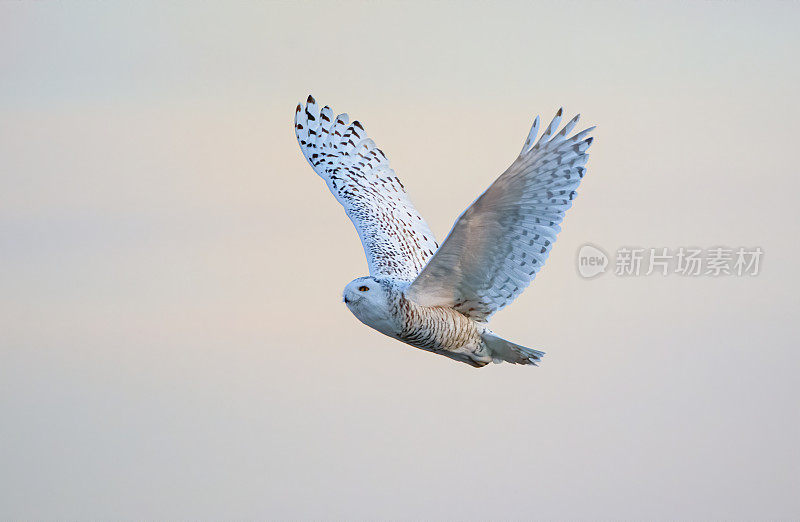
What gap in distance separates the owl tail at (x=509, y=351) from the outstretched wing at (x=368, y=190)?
98 centimetres

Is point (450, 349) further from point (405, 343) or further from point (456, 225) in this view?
point (456, 225)

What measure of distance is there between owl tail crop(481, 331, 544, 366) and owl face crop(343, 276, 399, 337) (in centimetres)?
83

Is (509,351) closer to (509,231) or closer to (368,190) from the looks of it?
(509,231)

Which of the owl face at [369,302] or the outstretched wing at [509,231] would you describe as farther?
the owl face at [369,302]

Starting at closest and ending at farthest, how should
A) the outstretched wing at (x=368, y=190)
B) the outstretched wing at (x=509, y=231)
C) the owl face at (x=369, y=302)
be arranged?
the outstretched wing at (x=509, y=231) < the owl face at (x=369, y=302) < the outstretched wing at (x=368, y=190)

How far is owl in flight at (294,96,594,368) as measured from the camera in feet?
26.2

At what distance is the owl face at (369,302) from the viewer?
8273 millimetres

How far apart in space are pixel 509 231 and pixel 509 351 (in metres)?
1.08

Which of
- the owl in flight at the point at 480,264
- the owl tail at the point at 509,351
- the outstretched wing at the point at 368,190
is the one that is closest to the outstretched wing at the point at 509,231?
the owl in flight at the point at 480,264

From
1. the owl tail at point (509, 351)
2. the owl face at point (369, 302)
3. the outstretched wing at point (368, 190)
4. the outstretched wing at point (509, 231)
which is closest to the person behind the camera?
the outstretched wing at point (509, 231)

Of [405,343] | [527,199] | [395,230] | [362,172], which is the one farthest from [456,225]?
[362,172]

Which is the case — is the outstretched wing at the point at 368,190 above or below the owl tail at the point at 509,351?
above

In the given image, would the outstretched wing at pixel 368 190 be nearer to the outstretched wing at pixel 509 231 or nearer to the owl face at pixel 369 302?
the outstretched wing at pixel 509 231

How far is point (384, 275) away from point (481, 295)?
→ 0.94 m
